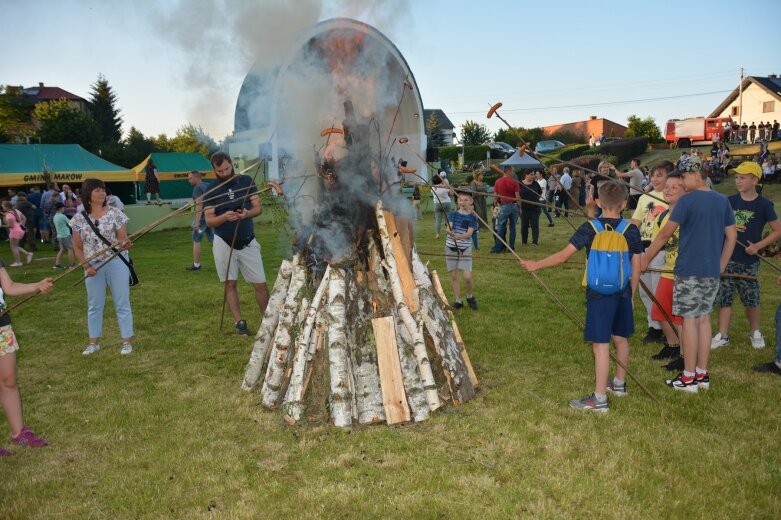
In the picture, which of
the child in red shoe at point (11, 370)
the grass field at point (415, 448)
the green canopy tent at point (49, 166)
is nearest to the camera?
the grass field at point (415, 448)

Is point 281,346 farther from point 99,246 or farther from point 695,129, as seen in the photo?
→ point 695,129

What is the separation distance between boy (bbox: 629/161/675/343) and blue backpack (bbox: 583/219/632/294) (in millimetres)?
1682

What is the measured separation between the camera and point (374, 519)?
3148 mm

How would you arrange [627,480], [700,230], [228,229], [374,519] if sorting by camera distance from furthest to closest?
[228,229] → [700,230] → [627,480] → [374,519]

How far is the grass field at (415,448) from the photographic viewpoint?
10.8 feet

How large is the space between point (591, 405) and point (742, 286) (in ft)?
8.29

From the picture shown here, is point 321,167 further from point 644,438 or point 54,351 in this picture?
point 54,351

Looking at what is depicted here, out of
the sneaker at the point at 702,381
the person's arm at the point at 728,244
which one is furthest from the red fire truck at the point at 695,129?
the sneaker at the point at 702,381

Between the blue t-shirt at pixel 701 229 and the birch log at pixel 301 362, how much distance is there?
A: 3015mm

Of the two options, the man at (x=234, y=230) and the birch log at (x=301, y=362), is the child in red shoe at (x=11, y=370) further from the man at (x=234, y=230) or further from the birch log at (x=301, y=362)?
the man at (x=234, y=230)

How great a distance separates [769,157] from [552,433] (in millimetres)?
27972

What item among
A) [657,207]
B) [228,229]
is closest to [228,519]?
[228,229]

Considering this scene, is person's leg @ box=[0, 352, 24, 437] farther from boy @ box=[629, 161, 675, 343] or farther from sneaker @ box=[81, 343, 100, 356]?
boy @ box=[629, 161, 675, 343]

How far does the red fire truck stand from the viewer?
3881 cm
